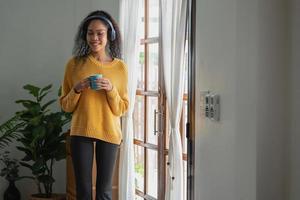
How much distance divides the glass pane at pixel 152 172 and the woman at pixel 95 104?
0.88 meters

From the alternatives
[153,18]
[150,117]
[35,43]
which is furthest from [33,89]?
[153,18]

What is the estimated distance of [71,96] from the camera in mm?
2539

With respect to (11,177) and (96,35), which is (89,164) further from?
(11,177)

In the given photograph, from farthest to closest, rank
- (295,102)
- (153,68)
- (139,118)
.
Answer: (139,118) → (153,68) → (295,102)

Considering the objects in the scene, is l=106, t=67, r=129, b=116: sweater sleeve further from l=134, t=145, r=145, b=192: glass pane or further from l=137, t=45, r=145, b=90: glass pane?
l=134, t=145, r=145, b=192: glass pane

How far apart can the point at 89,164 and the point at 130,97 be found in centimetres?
112

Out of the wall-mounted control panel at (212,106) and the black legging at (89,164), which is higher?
the wall-mounted control panel at (212,106)

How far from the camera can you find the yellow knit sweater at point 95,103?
2533 mm

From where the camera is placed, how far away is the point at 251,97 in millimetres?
2008

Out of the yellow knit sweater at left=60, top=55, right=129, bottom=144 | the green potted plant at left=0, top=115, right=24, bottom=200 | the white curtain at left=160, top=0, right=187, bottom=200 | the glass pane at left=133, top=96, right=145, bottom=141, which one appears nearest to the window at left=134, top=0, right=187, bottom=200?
the glass pane at left=133, top=96, right=145, bottom=141

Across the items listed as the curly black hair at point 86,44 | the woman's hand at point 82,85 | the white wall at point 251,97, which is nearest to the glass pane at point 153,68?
the curly black hair at point 86,44

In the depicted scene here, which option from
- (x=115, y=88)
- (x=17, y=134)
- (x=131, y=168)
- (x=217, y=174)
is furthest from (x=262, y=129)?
(x=17, y=134)

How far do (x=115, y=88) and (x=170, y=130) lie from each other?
641 millimetres

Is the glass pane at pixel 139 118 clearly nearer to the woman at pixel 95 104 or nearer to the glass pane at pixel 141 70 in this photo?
the glass pane at pixel 141 70
